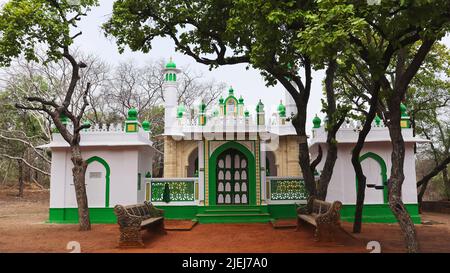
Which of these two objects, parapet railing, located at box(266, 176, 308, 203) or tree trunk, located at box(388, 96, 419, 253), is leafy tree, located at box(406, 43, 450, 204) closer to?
parapet railing, located at box(266, 176, 308, 203)

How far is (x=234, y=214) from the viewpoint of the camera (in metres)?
13.1

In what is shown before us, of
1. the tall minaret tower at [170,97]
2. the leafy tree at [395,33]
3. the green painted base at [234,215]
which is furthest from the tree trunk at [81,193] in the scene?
the tall minaret tower at [170,97]

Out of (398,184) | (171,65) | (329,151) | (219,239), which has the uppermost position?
(171,65)

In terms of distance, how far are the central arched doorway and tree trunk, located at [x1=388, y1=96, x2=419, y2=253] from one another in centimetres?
721

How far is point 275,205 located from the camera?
551 inches

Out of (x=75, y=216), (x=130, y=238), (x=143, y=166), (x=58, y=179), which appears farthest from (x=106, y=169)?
(x=130, y=238)

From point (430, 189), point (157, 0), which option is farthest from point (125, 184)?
point (430, 189)

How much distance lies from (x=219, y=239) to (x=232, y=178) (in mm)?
4661

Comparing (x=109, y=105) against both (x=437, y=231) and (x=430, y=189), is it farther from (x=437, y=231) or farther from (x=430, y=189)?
(x=430, y=189)

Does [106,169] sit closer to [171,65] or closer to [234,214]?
[234,214]

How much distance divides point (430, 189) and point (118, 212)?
89.7 feet

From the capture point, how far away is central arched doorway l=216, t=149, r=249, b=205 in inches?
553

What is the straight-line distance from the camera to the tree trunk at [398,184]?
6.95 m

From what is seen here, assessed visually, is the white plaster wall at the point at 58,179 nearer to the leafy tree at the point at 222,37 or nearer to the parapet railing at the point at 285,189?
the leafy tree at the point at 222,37
